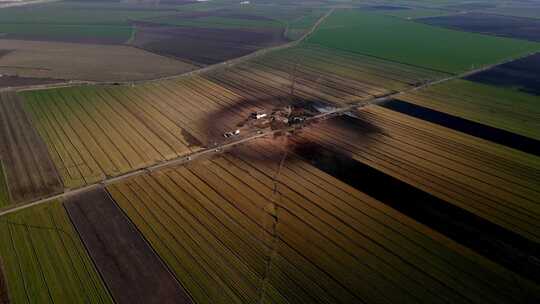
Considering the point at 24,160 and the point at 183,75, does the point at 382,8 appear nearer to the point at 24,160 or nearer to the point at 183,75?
the point at 183,75

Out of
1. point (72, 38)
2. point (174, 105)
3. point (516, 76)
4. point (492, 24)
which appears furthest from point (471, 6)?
point (72, 38)

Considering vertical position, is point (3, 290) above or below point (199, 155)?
below

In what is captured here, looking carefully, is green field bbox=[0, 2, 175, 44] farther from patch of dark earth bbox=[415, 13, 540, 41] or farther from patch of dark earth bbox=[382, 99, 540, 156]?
patch of dark earth bbox=[415, 13, 540, 41]

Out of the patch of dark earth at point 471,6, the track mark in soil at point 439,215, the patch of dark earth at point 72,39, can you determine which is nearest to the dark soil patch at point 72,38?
the patch of dark earth at point 72,39

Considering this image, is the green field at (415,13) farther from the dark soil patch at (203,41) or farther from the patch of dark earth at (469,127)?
the patch of dark earth at (469,127)

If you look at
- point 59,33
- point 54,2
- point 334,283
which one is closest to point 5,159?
point 334,283
